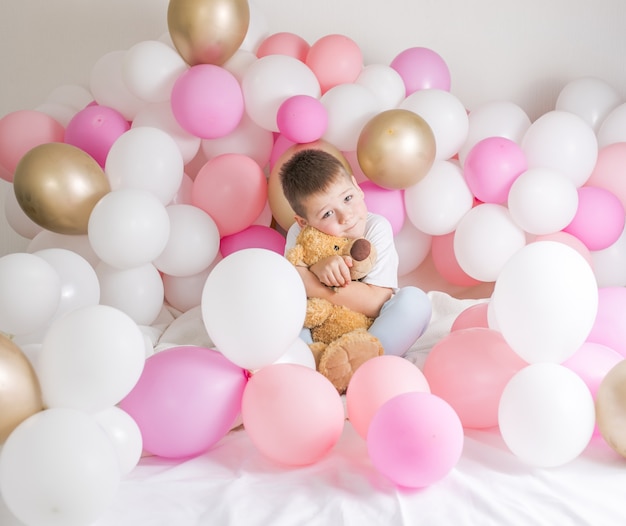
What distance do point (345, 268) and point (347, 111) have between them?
50 centimetres

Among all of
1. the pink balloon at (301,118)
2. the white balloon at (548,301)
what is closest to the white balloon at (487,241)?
the pink balloon at (301,118)

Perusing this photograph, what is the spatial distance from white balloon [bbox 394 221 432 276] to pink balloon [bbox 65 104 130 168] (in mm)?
822

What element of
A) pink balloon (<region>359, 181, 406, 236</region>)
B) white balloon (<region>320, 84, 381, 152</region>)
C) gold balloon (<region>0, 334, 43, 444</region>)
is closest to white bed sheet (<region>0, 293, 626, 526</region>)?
gold balloon (<region>0, 334, 43, 444</region>)

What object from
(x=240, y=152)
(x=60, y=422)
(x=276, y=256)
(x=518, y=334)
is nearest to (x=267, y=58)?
(x=240, y=152)

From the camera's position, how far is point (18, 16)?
8.68 feet

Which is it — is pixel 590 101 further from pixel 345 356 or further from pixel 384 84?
pixel 345 356

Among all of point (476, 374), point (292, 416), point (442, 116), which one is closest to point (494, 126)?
point (442, 116)

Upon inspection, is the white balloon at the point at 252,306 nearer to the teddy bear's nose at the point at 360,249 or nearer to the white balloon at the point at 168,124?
the teddy bear's nose at the point at 360,249

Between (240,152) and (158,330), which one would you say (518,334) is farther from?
(240,152)

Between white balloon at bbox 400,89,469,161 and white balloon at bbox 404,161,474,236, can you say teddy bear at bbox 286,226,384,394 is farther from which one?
white balloon at bbox 400,89,469,161

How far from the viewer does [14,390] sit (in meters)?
1.07

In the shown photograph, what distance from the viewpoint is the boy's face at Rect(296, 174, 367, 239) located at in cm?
182

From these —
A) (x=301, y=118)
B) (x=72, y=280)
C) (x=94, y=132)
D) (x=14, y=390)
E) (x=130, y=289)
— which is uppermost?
(x=301, y=118)

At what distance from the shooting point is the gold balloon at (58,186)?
1.83m
